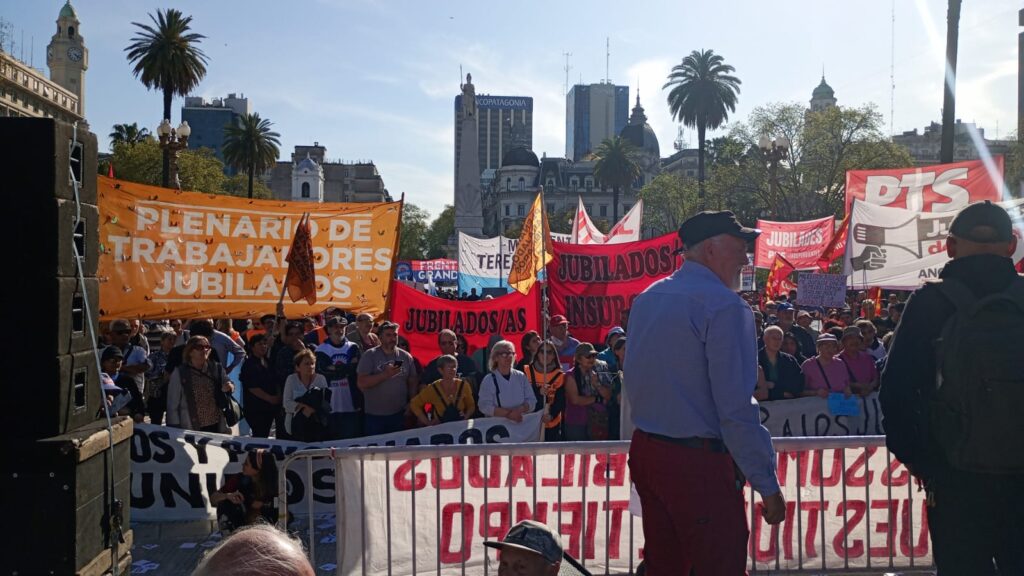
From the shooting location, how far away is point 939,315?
3.35 meters

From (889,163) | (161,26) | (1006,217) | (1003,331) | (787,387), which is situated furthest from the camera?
(889,163)

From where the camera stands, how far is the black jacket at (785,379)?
9.45 m

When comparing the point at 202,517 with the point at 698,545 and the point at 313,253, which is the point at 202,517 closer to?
the point at 313,253

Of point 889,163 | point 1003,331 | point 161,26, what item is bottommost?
point 1003,331

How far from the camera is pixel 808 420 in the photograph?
9.22 meters

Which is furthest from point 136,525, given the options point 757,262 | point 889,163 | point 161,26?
point 889,163

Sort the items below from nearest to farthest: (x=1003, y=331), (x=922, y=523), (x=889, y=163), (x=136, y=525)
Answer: (x=1003, y=331) → (x=922, y=523) → (x=136, y=525) → (x=889, y=163)

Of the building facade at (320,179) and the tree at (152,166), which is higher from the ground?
the building facade at (320,179)

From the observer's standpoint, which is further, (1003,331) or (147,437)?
(147,437)

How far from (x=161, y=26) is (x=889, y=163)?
37.4 metres

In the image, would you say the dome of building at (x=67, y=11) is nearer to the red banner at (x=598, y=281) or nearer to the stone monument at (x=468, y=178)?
the stone monument at (x=468, y=178)

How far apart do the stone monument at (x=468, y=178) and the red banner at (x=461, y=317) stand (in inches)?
1977

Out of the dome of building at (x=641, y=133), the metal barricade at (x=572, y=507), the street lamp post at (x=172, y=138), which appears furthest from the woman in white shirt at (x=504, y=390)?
the dome of building at (x=641, y=133)

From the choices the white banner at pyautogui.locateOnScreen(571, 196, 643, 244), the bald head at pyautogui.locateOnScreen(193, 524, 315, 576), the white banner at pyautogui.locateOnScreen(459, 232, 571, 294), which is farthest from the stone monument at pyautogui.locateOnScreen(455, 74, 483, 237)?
the bald head at pyautogui.locateOnScreen(193, 524, 315, 576)
